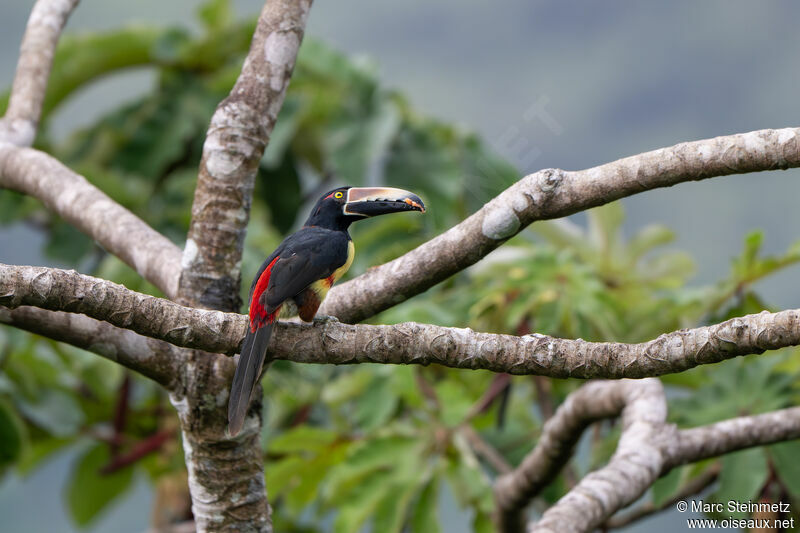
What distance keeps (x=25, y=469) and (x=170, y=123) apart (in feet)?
7.82

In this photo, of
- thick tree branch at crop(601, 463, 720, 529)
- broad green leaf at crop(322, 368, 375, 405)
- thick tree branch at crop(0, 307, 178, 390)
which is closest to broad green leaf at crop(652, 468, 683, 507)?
thick tree branch at crop(601, 463, 720, 529)

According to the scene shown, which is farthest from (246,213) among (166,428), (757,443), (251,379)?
(166,428)

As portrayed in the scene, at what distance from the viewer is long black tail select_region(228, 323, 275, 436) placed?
93.1 inches

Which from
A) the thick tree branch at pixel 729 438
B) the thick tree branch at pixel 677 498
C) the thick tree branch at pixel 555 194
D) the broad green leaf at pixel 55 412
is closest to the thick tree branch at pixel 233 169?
the thick tree branch at pixel 555 194

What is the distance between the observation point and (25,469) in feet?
18.3

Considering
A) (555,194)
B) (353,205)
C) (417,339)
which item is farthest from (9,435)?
(555,194)

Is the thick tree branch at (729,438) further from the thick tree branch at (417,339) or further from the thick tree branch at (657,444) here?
the thick tree branch at (417,339)

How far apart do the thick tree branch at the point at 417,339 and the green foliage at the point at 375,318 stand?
1378 mm

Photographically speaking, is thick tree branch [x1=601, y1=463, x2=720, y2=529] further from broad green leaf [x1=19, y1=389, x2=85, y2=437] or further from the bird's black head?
broad green leaf [x1=19, y1=389, x2=85, y2=437]

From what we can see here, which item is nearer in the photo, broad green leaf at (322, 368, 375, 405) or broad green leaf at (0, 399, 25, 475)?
broad green leaf at (0, 399, 25, 475)

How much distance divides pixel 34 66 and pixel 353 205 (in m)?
1.61

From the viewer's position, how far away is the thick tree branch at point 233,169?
111 inches

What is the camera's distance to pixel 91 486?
6254 millimetres

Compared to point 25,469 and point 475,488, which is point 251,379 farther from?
point 25,469
